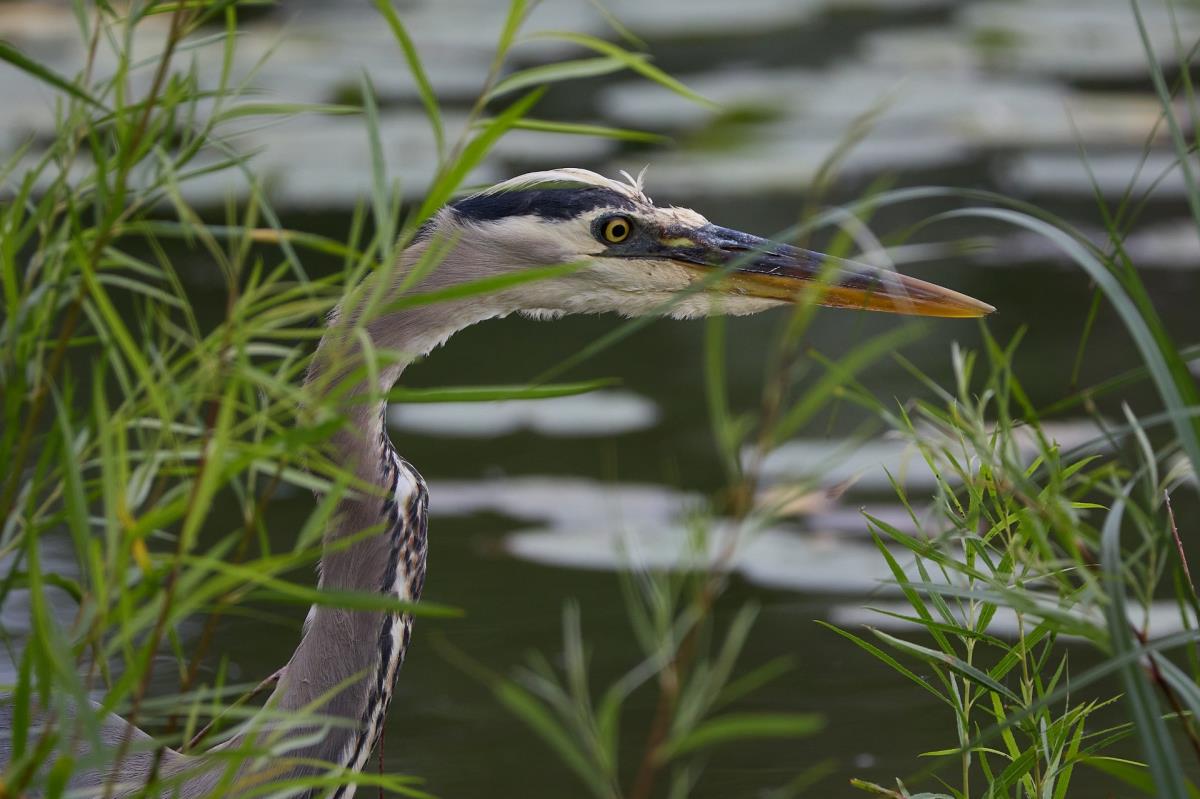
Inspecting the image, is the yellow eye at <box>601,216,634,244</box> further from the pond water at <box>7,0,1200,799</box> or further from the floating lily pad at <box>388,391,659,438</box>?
the floating lily pad at <box>388,391,659,438</box>

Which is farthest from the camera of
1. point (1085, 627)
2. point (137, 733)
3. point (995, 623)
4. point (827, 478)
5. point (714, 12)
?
point (714, 12)

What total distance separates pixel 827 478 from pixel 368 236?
2.43 m

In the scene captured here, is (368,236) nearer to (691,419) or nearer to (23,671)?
(691,419)

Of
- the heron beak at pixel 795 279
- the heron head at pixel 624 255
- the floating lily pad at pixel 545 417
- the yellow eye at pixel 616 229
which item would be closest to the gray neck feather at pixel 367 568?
the heron head at pixel 624 255

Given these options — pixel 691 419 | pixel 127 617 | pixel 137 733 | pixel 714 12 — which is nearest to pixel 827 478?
pixel 691 419

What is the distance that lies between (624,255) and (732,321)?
2.54 meters

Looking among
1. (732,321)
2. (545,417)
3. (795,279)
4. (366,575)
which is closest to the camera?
(366,575)

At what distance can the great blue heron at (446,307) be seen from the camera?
6.32 feet

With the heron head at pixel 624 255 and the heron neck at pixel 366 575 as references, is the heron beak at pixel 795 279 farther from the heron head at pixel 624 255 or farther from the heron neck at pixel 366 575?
the heron neck at pixel 366 575

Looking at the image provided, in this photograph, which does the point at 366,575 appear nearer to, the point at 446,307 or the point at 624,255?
the point at 446,307

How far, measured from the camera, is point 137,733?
2078mm

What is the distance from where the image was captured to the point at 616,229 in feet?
7.32

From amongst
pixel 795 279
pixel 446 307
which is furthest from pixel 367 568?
pixel 795 279

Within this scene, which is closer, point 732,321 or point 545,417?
point 545,417
